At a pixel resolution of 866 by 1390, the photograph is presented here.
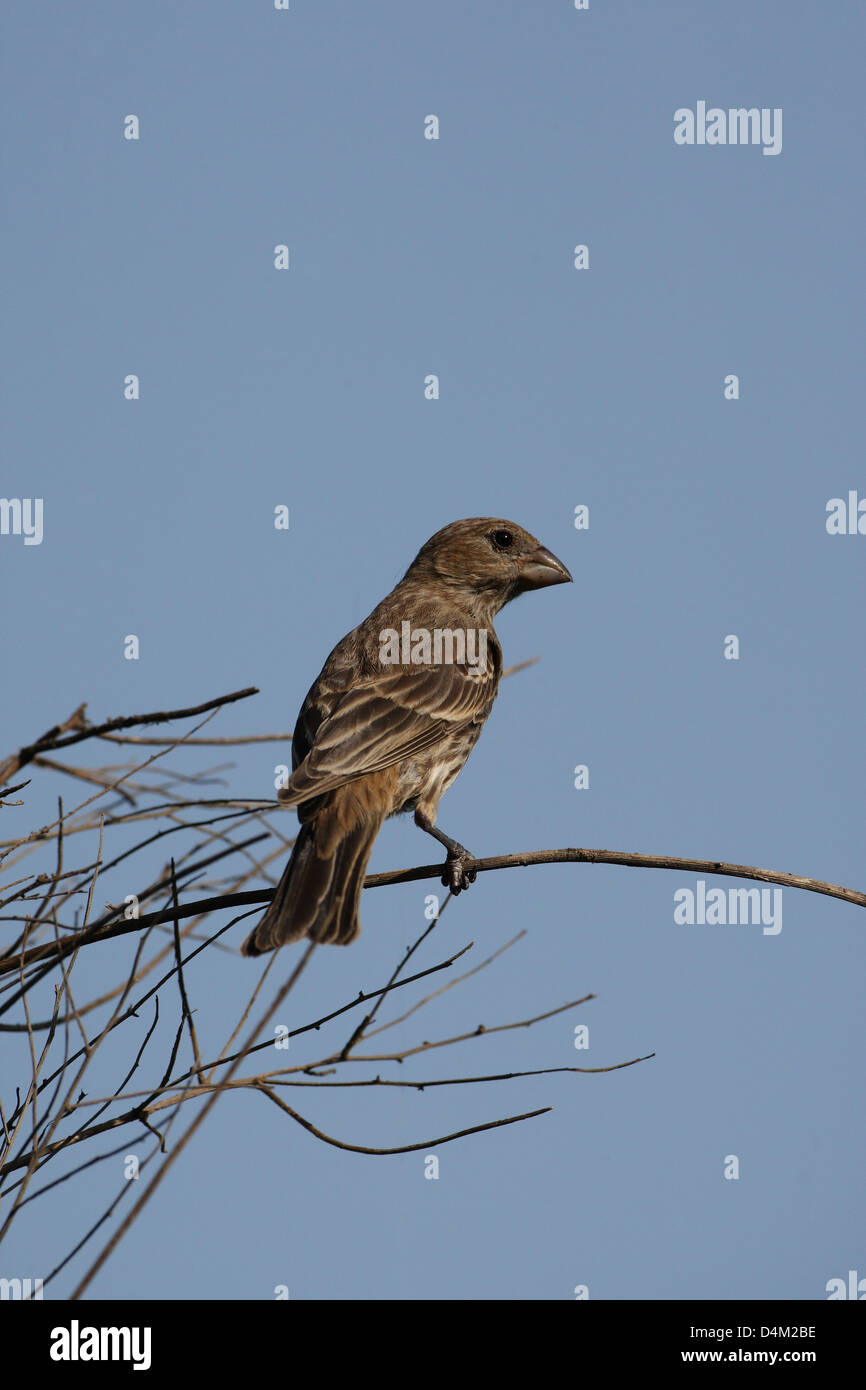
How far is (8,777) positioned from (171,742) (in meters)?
0.45

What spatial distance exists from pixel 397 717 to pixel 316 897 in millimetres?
1196

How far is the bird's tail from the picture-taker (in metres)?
4.11

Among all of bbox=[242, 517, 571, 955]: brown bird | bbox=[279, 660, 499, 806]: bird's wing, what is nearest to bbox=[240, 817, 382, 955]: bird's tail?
bbox=[242, 517, 571, 955]: brown bird

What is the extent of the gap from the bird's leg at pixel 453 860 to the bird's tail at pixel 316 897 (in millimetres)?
279

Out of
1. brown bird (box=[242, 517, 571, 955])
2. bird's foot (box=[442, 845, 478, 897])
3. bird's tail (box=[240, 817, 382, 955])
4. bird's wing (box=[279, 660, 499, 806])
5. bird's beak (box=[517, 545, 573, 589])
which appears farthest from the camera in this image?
bird's beak (box=[517, 545, 573, 589])

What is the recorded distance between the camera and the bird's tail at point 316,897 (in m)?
4.11

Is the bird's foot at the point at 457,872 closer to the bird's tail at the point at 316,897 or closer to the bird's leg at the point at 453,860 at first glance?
the bird's leg at the point at 453,860

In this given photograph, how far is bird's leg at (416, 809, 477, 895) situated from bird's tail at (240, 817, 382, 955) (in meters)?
0.28

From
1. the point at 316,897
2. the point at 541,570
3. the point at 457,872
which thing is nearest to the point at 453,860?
the point at 457,872

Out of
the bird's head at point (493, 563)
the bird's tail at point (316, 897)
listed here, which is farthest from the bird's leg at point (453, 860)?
the bird's head at point (493, 563)

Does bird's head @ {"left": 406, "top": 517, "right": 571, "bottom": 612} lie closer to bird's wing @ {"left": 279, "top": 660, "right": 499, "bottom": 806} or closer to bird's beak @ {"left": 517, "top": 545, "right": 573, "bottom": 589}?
bird's beak @ {"left": 517, "top": 545, "right": 573, "bottom": 589}

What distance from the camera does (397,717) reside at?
5289 mm

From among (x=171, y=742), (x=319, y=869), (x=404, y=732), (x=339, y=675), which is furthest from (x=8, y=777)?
(x=339, y=675)

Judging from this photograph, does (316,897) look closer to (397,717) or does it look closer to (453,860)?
(453,860)
